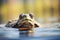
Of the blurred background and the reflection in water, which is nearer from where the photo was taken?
the reflection in water

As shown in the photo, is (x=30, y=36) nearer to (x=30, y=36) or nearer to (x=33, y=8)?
(x=30, y=36)

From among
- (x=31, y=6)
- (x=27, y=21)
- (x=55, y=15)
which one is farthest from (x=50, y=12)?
(x=27, y=21)

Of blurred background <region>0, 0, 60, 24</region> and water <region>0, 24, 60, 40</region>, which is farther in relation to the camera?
blurred background <region>0, 0, 60, 24</region>

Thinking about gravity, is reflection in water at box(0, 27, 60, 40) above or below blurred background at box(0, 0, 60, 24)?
below

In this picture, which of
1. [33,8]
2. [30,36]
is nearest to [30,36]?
[30,36]

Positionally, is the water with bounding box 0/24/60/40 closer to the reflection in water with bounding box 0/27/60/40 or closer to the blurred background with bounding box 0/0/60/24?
the reflection in water with bounding box 0/27/60/40

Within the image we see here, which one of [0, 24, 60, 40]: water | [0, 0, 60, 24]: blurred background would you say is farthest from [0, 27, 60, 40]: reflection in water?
[0, 0, 60, 24]: blurred background

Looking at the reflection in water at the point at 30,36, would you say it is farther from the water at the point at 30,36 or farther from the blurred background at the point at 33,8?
the blurred background at the point at 33,8

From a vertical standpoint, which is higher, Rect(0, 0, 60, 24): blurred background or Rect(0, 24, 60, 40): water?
Rect(0, 0, 60, 24): blurred background
